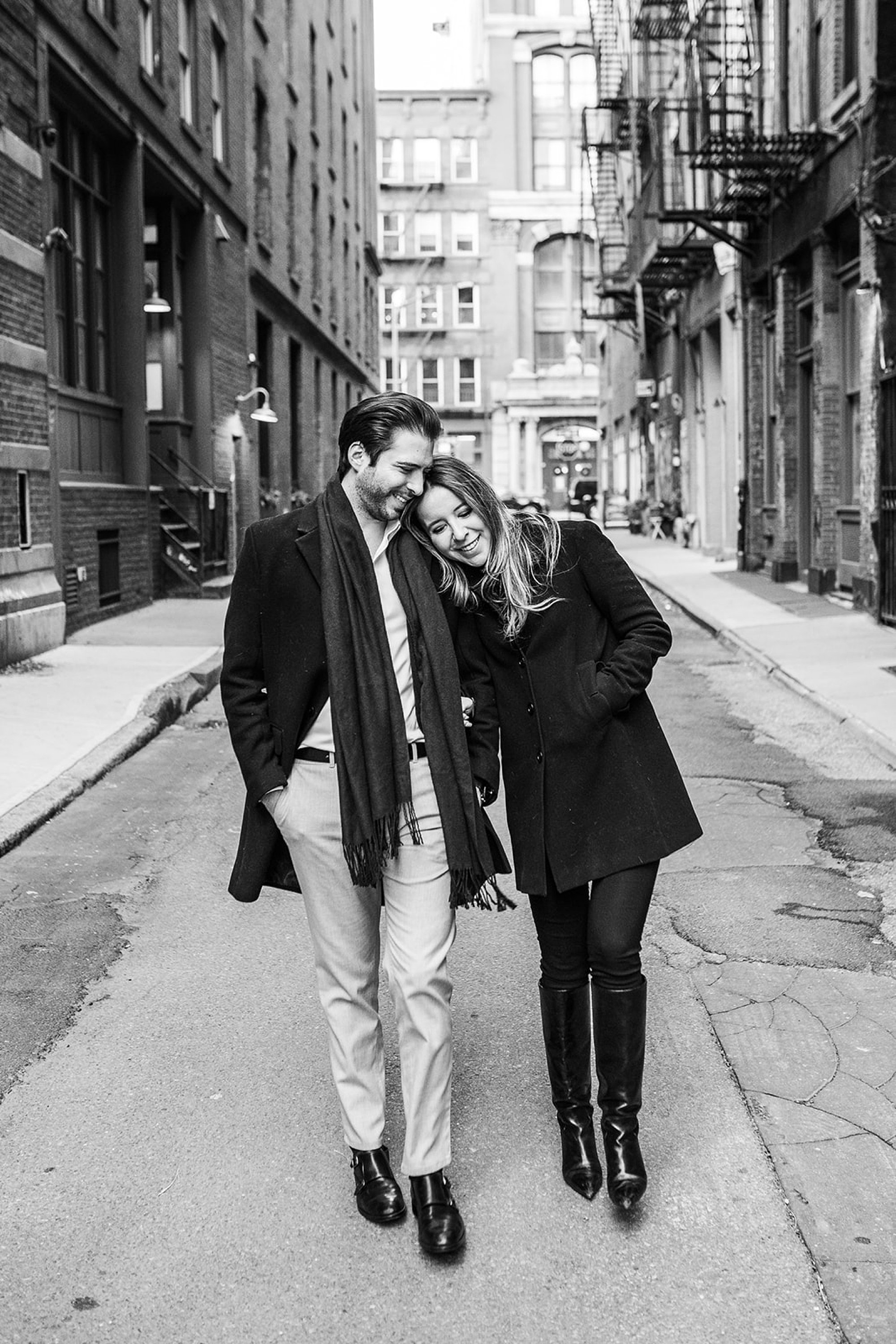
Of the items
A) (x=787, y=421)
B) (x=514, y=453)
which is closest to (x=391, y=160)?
(x=514, y=453)

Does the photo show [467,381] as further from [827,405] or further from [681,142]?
[827,405]

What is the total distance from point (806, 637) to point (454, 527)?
11802 mm

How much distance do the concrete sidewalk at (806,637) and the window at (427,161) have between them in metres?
49.7

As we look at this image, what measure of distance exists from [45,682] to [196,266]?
12151mm

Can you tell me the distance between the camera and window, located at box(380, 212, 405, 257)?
226 feet

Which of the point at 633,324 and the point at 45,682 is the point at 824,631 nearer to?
the point at 45,682

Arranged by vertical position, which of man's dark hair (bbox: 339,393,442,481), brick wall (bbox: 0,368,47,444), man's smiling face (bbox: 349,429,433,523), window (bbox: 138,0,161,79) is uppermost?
window (bbox: 138,0,161,79)

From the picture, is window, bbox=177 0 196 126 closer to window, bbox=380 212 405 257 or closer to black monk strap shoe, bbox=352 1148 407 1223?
black monk strap shoe, bbox=352 1148 407 1223

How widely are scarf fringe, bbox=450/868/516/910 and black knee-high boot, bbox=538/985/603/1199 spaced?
11.9 inches

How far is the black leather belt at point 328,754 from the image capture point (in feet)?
11.2

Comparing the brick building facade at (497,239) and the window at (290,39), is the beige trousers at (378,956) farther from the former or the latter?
the brick building facade at (497,239)

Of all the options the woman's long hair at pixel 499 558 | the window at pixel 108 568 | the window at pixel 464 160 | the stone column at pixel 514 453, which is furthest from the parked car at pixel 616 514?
the woman's long hair at pixel 499 558

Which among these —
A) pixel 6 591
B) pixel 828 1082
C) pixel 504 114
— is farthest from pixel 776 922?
pixel 504 114

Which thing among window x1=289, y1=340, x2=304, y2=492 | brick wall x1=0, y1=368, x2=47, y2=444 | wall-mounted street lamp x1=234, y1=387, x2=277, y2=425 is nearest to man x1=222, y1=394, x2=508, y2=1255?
brick wall x1=0, y1=368, x2=47, y2=444
